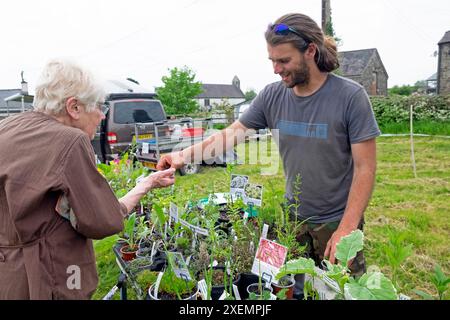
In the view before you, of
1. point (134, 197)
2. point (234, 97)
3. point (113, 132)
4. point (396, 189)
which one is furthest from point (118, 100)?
point (234, 97)

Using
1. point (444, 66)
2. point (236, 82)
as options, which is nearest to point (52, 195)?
point (444, 66)

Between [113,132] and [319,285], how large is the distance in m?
6.74

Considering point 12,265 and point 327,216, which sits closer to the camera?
point 12,265

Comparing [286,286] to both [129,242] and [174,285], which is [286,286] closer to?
[174,285]

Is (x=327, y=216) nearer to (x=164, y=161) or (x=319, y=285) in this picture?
(x=319, y=285)

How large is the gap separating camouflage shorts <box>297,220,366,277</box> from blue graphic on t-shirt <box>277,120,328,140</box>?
18.7 inches

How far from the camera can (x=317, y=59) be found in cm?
176

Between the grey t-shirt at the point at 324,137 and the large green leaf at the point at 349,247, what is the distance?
61 centimetres

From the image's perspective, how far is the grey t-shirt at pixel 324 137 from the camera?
1661mm

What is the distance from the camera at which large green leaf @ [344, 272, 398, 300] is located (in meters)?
0.94

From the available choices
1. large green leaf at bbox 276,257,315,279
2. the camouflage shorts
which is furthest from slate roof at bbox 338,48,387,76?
large green leaf at bbox 276,257,315,279

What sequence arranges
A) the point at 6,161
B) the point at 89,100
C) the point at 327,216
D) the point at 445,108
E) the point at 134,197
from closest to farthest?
the point at 6,161 < the point at 89,100 < the point at 134,197 < the point at 327,216 < the point at 445,108
